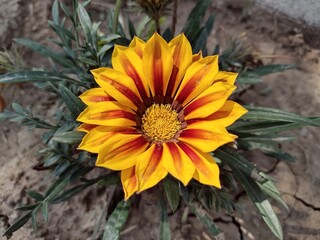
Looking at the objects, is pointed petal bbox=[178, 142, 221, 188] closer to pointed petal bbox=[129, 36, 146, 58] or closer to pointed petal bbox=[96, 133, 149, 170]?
pointed petal bbox=[96, 133, 149, 170]

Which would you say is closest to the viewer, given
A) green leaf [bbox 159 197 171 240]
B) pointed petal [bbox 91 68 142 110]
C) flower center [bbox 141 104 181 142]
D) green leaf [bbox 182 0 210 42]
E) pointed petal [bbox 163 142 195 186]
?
pointed petal [bbox 163 142 195 186]

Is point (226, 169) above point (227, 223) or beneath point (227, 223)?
above

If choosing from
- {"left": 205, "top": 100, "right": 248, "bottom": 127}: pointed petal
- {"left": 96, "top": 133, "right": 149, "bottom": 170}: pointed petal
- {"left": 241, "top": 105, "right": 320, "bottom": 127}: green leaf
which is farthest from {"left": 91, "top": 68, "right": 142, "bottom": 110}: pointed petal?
{"left": 241, "top": 105, "right": 320, "bottom": 127}: green leaf

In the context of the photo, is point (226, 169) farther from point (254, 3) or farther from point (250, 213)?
point (254, 3)

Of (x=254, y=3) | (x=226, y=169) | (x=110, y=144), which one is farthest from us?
(x=254, y=3)

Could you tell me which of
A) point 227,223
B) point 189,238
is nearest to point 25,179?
point 189,238

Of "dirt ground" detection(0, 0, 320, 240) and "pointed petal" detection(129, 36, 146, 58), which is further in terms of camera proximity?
"dirt ground" detection(0, 0, 320, 240)

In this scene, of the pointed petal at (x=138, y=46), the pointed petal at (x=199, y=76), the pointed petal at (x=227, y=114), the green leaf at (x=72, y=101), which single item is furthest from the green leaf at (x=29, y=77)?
the pointed petal at (x=227, y=114)
